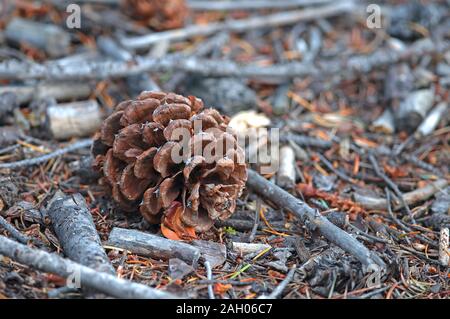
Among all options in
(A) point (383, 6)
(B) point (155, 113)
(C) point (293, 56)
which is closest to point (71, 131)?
(B) point (155, 113)

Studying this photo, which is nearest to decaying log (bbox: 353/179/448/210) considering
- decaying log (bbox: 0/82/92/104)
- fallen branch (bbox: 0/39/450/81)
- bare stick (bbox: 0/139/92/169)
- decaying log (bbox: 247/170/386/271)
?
decaying log (bbox: 247/170/386/271)

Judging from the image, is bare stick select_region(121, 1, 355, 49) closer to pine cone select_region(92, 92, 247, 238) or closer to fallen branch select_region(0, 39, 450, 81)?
fallen branch select_region(0, 39, 450, 81)

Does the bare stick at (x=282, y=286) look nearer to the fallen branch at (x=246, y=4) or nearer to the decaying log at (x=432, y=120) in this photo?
the decaying log at (x=432, y=120)

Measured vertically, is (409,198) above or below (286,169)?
below

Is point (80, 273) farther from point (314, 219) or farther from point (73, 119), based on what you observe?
point (73, 119)

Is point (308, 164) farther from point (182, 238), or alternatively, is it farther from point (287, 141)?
point (182, 238)

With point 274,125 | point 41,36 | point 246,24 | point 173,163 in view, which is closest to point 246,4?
point 246,24
